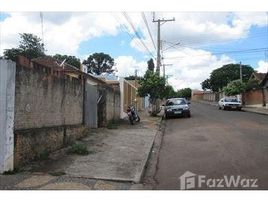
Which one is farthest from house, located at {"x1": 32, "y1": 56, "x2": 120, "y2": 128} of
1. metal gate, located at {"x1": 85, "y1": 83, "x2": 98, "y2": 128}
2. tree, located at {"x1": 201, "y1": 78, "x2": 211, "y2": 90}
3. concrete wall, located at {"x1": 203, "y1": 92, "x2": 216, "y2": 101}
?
concrete wall, located at {"x1": 203, "y1": 92, "x2": 216, "y2": 101}

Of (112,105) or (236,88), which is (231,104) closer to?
(236,88)

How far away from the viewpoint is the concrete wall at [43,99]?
9617 mm

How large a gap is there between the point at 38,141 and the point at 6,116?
1824 mm

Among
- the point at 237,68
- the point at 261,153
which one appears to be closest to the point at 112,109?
the point at 261,153

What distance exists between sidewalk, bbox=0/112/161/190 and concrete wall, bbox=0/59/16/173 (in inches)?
13.7

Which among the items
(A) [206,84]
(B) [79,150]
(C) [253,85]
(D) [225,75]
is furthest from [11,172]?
(A) [206,84]

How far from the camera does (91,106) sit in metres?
17.7

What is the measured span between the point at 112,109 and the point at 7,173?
45.3 feet

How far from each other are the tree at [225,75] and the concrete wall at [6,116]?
262 ft

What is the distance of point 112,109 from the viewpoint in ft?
73.4

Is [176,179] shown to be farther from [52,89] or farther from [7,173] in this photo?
[52,89]
